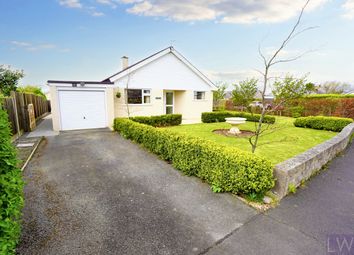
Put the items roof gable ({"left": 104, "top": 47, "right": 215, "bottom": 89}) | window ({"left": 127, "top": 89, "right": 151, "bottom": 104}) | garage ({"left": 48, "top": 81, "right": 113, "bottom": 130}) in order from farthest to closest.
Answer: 1. window ({"left": 127, "top": 89, "right": 151, "bottom": 104})
2. roof gable ({"left": 104, "top": 47, "right": 215, "bottom": 89})
3. garage ({"left": 48, "top": 81, "right": 113, "bottom": 130})

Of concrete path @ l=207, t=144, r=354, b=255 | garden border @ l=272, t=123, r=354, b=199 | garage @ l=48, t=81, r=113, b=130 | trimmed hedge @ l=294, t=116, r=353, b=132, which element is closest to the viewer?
concrete path @ l=207, t=144, r=354, b=255

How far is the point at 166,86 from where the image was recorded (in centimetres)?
1548

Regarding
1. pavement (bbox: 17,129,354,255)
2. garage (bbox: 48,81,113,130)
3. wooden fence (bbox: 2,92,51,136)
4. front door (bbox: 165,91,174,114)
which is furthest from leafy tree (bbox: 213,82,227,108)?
wooden fence (bbox: 2,92,51,136)

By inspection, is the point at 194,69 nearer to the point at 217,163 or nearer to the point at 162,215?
the point at 217,163

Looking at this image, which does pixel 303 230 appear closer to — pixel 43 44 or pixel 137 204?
pixel 137 204

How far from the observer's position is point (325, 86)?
38.3 m

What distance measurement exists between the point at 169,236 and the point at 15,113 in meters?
10.5

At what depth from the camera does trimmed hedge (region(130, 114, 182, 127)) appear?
12345 millimetres

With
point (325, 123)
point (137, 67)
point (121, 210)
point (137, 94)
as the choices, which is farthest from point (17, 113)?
point (325, 123)

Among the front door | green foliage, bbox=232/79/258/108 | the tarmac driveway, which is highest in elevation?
green foliage, bbox=232/79/258/108

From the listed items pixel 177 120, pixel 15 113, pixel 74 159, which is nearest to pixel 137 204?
pixel 74 159

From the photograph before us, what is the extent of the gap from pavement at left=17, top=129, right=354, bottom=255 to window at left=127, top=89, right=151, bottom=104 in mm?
8832

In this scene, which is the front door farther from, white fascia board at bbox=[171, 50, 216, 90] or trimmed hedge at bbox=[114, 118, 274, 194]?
trimmed hedge at bbox=[114, 118, 274, 194]

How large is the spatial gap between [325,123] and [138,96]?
13.8 m
